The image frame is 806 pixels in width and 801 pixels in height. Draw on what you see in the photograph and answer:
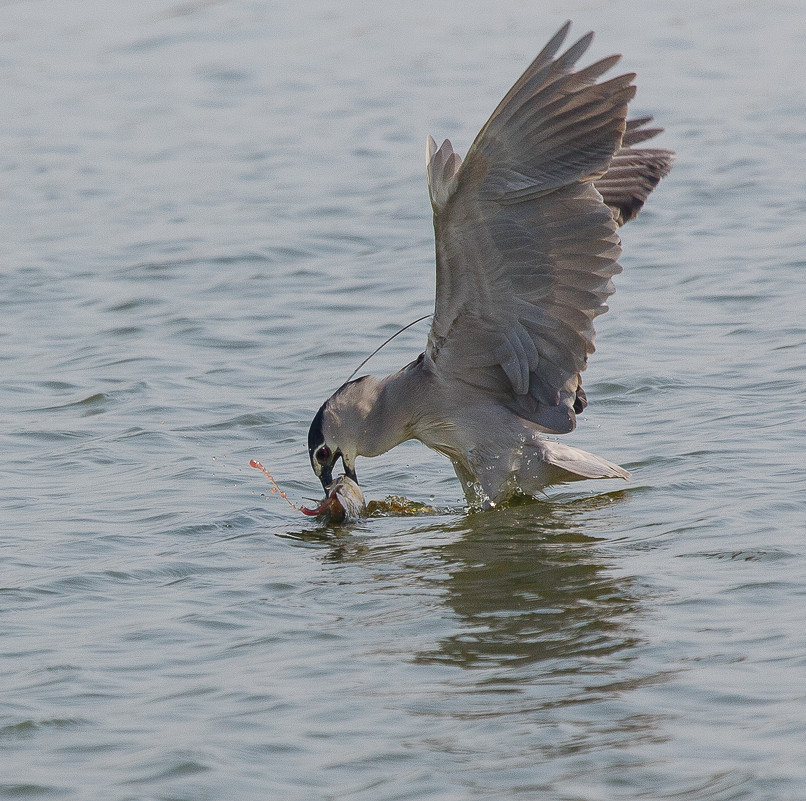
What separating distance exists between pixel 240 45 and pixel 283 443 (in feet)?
37.8

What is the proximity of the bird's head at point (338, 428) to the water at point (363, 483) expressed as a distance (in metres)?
0.31

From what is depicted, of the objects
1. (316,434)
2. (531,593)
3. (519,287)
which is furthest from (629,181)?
(531,593)

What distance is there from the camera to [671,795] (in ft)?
12.6

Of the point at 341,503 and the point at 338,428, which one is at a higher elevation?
the point at 338,428

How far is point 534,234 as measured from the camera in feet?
20.3

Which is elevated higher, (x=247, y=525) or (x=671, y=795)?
(x=671, y=795)

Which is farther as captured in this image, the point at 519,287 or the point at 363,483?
the point at 363,483

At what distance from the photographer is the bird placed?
5.90m

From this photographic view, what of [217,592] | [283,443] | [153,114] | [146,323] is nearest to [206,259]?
[146,323]

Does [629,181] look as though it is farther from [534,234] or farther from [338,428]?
[338,428]

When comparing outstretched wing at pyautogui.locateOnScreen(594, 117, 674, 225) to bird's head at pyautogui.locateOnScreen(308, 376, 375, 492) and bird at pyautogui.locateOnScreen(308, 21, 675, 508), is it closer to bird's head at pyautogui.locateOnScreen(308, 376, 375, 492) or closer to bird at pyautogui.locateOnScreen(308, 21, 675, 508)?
bird at pyautogui.locateOnScreen(308, 21, 675, 508)

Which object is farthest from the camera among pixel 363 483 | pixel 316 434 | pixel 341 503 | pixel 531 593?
pixel 363 483

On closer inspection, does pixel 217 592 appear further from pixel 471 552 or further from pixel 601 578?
pixel 601 578

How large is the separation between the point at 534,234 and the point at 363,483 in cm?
192
